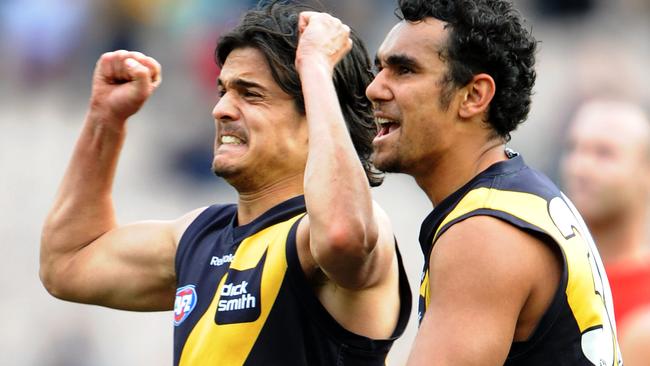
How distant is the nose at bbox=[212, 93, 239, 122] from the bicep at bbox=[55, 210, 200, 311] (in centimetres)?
52

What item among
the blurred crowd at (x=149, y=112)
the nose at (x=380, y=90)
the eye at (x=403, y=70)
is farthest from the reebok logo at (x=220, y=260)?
the blurred crowd at (x=149, y=112)

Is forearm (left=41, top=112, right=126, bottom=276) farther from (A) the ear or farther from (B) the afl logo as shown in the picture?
(A) the ear

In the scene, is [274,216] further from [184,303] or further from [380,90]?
[380,90]

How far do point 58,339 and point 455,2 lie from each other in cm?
763

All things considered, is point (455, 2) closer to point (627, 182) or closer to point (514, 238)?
point (514, 238)

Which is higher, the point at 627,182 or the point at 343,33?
the point at 343,33

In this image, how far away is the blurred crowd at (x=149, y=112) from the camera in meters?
10.7

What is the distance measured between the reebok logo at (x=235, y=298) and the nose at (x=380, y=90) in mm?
806

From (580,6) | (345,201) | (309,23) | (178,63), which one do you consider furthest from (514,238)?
(178,63)

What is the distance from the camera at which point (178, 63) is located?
1191cm

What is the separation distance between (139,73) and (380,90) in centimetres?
137

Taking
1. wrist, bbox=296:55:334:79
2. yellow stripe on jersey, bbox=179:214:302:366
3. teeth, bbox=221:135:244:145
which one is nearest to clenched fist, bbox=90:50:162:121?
teeth, bbox=221:135:244:145

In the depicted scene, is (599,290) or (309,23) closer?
(599,290)

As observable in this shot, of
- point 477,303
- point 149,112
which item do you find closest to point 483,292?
point 477,303
